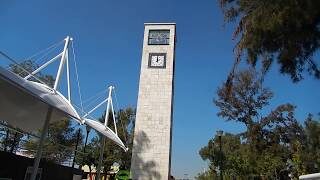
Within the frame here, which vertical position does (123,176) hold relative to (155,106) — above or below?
below

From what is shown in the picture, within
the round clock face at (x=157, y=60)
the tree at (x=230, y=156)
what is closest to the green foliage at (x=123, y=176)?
the round clock face at (x=157, y=60)

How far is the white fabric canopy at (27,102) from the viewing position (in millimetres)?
13098

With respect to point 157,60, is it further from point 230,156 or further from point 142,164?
point 230,156

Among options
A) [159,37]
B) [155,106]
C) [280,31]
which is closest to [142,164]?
[155,106]

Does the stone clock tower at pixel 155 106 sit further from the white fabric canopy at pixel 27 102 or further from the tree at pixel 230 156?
the tree at pixel 230 156

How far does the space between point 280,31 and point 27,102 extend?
11.3 metres

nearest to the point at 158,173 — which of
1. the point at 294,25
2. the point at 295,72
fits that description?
the point at 295,72

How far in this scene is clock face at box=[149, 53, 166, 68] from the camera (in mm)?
30203

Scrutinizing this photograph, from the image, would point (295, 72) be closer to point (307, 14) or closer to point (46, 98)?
point (307, 14)

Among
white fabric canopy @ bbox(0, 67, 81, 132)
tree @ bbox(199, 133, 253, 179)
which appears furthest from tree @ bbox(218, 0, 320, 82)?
tree @ bbox(199, 133, 253, 179)

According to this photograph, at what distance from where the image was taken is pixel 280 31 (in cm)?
1107

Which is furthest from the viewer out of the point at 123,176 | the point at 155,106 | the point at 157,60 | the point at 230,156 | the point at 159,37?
the point at 230,156

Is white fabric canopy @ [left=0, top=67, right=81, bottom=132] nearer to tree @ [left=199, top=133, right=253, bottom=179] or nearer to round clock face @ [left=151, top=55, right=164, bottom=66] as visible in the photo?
round clock face @ [left=151, top=55, right=164, bottom=66]

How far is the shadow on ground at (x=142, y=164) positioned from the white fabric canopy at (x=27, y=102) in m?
7.83
